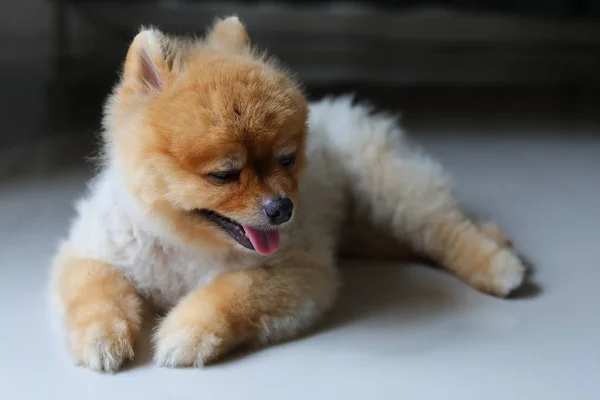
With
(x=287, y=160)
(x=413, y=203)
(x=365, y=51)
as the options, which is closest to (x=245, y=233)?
(x=287, y=160)

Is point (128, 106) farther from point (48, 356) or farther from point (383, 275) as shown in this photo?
point (383, 275)

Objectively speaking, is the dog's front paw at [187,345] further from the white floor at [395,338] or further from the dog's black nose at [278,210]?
the dog's black nose at [278,210]

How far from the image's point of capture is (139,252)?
138cm

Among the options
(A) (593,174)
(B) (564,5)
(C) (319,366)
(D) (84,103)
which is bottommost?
(C) (319,366)

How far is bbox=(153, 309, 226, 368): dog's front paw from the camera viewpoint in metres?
1.25

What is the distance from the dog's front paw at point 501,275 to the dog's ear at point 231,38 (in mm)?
710

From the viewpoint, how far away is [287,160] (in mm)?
1312

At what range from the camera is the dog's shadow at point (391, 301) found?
4.67 ft

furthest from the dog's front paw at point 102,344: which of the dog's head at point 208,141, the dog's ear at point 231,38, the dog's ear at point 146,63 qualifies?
the dog's ear at point 231,38

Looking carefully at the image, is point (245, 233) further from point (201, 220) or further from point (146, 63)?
point (146, 63)

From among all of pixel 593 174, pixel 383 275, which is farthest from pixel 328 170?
pixel 593 174

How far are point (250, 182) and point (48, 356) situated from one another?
1.67 ft

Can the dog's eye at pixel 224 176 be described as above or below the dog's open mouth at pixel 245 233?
above

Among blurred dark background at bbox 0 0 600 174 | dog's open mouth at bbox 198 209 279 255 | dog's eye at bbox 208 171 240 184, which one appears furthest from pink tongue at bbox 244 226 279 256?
blurred dark background at bbox 0 0 600 174
